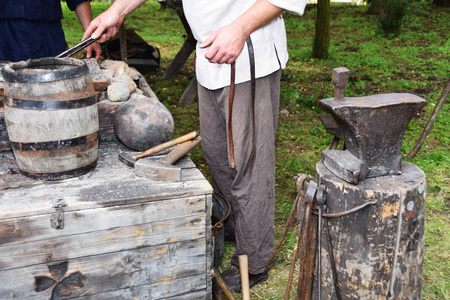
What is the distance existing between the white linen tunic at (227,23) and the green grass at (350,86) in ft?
4.27

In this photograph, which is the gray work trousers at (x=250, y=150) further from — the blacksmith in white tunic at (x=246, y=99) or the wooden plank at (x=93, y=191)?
the wooden plank at (x=93, y=191)

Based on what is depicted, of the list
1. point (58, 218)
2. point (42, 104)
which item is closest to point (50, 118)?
point (42, 104)

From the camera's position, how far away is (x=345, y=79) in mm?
2002

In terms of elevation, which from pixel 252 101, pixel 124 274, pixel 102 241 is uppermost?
pixel 252 101

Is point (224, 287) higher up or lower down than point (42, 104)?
lower down

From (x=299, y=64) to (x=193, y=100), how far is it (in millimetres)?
2939

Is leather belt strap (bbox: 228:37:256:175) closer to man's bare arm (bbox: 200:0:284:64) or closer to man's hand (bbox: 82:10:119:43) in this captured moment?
man's bare arm (bbox: 200:0:284:64)

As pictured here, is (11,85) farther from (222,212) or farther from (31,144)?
(222,212)

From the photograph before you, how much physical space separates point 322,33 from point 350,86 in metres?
2.17

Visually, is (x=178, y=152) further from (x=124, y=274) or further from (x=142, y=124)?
(x=124, y=274)

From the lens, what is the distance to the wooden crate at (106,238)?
81.0 inches

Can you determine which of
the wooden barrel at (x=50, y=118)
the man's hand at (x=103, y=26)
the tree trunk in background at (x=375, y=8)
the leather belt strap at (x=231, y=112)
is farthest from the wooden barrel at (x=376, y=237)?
the tree trunk in background at (x=375, y=8)

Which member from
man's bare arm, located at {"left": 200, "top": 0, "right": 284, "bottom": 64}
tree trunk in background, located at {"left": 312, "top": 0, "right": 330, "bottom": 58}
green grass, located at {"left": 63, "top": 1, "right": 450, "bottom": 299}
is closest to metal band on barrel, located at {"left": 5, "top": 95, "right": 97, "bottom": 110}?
man's bare arm, located at {"left": 200, "top": 0, "right": 284, "bottom": 64}

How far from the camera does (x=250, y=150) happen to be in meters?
2.61
